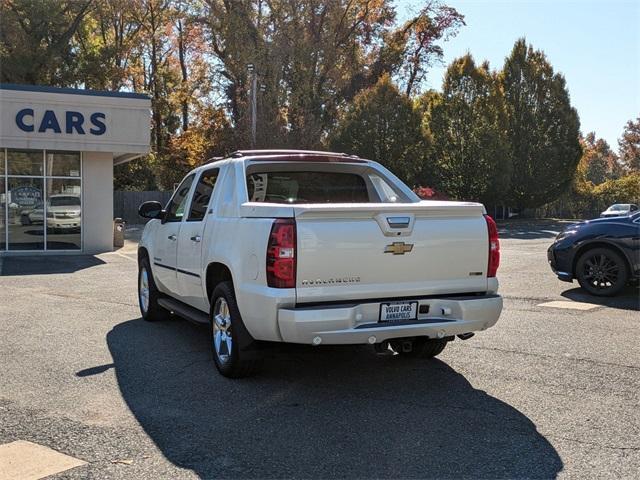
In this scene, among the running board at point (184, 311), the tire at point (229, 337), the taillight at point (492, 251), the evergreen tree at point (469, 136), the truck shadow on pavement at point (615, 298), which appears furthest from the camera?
the evergreen tree at point (469, 136)

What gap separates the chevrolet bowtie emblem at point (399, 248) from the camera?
191 inches

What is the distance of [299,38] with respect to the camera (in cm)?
3656

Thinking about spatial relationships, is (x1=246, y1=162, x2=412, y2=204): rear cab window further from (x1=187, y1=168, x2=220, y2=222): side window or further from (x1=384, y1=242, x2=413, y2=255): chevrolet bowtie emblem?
(x1=384, y1=242, x2=413, y2=255): chevrolet bowtie emblem

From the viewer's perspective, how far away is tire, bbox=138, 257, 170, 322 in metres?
7.79

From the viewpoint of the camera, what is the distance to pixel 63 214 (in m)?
18.4

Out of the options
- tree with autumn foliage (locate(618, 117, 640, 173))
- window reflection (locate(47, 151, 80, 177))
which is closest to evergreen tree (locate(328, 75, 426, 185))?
window reflection (locate(47, 151, 80, 177))

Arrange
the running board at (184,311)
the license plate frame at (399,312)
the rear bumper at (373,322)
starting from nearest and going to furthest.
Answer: the rear bumper at (373,322) < the license plate frame at (399,312) < the running board at (184,311)

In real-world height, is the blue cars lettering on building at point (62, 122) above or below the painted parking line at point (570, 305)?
above

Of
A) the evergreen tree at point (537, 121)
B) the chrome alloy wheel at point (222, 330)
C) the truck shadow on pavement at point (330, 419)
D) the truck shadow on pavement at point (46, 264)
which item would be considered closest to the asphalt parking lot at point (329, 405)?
the truck shadow on pavement at point (330, 419)

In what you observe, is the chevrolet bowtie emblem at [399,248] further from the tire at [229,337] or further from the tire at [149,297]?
the tire at [149,297]

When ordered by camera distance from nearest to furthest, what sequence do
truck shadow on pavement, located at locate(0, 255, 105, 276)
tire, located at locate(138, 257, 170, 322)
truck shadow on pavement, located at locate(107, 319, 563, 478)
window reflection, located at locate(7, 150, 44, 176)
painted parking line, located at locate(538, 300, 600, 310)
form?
1. truck shadow on pavement, located at locate(107, 319, 563, 478)
2. tire, located at locate(138, 257, 170, 322)
3. painted parking line, located at locate(538, 300, 600, 310)
4. truck shadow on pavement, located at locate(0, 255, 105, 276)
5. window reflection, located at locate(7, 150, 44, 176)

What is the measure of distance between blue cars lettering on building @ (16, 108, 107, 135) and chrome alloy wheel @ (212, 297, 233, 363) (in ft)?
44.8

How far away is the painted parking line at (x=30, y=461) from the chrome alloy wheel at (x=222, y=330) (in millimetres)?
1743

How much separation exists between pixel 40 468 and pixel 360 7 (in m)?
39.8
